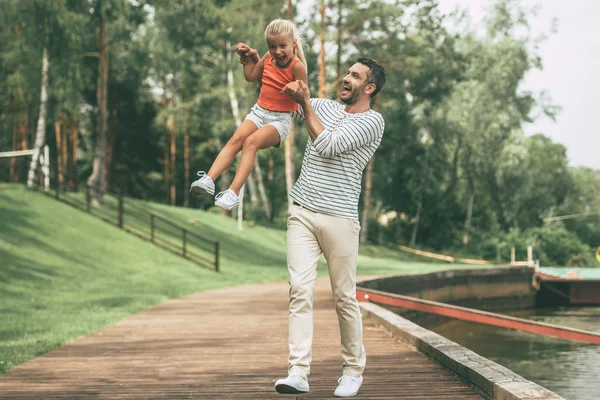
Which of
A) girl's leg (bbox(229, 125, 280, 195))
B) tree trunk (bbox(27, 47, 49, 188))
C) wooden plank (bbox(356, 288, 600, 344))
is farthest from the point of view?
tree trunk (bbox(27, 47, 49, 188))

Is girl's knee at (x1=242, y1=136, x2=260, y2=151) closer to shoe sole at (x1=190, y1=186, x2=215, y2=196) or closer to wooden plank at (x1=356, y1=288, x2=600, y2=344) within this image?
shoe sole at (x1=190, y1=186, x2=215, y2=196)

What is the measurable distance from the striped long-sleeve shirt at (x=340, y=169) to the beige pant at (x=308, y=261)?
0.07 m

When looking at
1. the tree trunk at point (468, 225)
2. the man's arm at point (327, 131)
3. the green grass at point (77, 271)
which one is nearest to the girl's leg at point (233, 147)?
the man's arm at point (327, 131)

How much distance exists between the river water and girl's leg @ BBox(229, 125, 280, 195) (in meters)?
5.33

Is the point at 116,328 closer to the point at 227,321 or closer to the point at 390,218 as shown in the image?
the point at 227,321

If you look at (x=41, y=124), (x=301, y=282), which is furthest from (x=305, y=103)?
(x=41, y=124)

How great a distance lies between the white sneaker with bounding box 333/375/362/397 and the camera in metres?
4.96

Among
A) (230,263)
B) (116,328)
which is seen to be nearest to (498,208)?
(230,263)

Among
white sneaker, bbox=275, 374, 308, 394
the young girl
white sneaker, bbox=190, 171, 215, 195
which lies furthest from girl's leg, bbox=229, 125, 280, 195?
white sneaker, bbox=275, 374, 308, 394

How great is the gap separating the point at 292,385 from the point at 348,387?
537 millimetres

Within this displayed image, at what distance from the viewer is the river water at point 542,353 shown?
9648mm

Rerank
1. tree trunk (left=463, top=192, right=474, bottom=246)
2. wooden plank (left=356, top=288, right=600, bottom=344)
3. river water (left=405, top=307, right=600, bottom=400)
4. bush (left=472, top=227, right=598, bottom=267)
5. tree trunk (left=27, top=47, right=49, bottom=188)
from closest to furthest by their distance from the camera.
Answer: wooden plank (left=356, top=288, right=600, bottom=344) < river water (left=405, top=307, right=600, bottom=400) < tree trunk (left=27, top=47, right=49, bottom=188) < bush (left=472, top=227, right=598, bottom=267) < tree trunk (left=463, top=192, right=474, bottom=246)

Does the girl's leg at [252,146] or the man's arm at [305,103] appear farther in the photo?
the girl's leg at [252,146]

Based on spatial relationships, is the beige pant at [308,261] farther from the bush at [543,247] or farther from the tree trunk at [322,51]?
the bush at [543,247]
